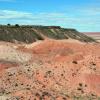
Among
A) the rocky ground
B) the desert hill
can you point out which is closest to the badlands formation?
the rocky ground

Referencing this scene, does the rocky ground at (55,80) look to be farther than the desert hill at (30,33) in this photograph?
No

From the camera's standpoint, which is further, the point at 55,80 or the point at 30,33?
the point at 30,33

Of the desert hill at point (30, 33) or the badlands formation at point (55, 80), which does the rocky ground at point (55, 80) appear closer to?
the badlands formation at point (55, 80)

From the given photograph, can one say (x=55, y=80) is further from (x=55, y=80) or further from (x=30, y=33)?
(x=30, y=33)

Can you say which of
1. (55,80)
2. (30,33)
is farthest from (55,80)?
(30,33)

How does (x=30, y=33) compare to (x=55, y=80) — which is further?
(x=30, y=33)

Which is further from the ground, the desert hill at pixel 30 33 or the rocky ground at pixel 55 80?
the desert hill at pixel 30 33

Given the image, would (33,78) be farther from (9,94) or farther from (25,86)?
(9,94)

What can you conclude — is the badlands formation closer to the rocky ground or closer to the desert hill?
the rocky ground

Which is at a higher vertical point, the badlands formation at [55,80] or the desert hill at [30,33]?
the desert hill at [30,33]

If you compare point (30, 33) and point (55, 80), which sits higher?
point (30, 33)

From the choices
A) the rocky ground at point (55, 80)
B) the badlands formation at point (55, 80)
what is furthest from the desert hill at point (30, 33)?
the rocky ground at point (55, 80)

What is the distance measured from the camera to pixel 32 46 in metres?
68.7

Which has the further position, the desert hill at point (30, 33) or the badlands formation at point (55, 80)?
the desert hill at point (30, 33)
